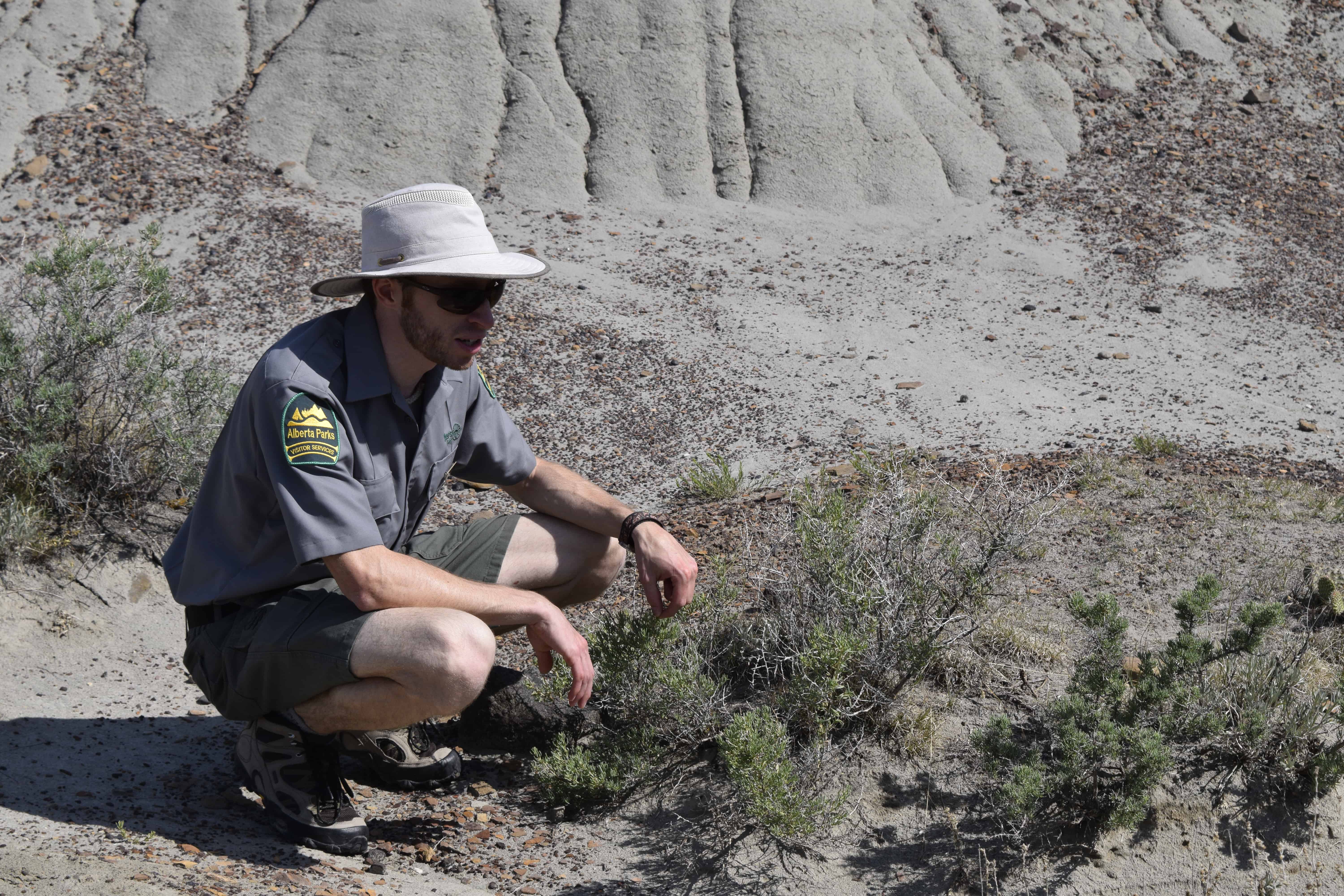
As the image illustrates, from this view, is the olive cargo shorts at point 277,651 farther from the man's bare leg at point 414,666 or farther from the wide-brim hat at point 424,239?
the wide-brim hat at point 424,239

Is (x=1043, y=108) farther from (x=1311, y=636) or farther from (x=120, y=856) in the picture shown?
(x=120, y=856)

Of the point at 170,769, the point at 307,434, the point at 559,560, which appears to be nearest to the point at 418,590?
the point at 307,434

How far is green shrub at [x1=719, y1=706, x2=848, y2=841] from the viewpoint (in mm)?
2957

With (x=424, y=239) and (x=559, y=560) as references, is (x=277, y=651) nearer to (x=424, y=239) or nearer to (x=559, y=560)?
(x=559, y=560)

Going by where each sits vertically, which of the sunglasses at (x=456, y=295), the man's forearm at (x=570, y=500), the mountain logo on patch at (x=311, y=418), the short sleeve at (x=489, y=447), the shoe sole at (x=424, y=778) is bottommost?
the shoe sole at (x=424, y=778)

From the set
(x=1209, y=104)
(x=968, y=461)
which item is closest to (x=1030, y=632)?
(x=968, y=461)

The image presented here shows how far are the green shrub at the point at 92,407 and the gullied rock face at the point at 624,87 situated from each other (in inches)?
175

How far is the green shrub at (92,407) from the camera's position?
427cm

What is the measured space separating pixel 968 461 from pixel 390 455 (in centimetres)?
330

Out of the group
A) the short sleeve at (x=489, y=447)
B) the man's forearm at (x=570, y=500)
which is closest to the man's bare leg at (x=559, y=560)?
the man's forearm at (x=570, y=500)

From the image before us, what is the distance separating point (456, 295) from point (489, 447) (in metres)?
0.56

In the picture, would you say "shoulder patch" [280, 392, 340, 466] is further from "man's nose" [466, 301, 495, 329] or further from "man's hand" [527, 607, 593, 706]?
"man's hand" [527, 607, 593, 706]

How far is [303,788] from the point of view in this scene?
2.91 m

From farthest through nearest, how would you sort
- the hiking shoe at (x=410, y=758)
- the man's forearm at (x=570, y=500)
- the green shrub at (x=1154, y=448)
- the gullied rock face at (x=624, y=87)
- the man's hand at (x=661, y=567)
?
the gullied rock face at (x=624, y=87) < the green shrub at (x=1154, y=448) < the man's forearm at (x=570, y=500) < the hiking shoe at (x=410, y=758) < the man's hand at (x=661, y=567)
